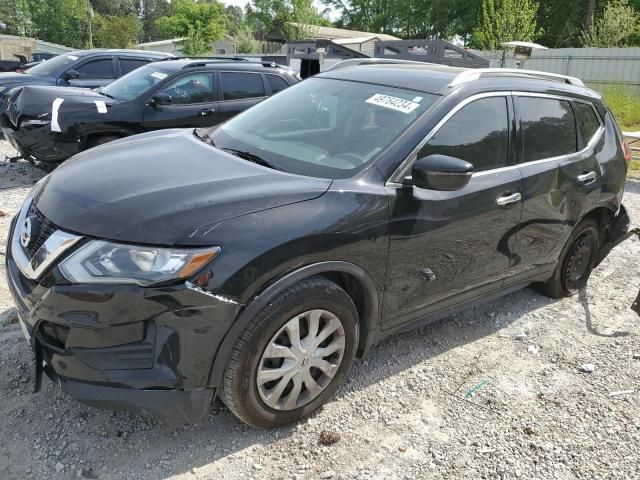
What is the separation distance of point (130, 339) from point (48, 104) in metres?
5.57

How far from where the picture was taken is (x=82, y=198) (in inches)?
97.5

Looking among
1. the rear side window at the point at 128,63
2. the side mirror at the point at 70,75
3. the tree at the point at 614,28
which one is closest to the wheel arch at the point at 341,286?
the side mirror at the point at 70,75

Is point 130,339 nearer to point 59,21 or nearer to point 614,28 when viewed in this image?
point 614,28

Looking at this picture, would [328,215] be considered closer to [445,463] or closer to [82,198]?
[82,198]

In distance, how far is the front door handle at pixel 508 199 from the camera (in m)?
3.31

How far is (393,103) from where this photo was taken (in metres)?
3.17

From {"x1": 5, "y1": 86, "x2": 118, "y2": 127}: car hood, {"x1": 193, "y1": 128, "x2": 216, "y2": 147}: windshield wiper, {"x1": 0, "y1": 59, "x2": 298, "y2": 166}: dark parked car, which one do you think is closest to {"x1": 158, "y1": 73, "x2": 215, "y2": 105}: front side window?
{"x1": 0, "y1": 59, "x2": 298, "y2": 166}: dark parked car

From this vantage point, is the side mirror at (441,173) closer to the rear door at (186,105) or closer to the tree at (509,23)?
the rear door at (186,105)

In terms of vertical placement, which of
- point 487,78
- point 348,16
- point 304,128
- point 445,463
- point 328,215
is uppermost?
point 348,16

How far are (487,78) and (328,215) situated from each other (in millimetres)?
1561

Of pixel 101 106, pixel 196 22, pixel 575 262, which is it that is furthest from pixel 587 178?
pixel 196 22

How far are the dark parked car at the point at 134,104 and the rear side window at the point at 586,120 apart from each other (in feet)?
16.1

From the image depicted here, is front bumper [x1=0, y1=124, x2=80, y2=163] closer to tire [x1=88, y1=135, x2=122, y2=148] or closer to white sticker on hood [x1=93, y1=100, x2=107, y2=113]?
tire [x1=88, y1=135, x2=122, y2=148]

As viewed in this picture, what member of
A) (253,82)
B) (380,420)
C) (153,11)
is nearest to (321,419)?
(380,420)
